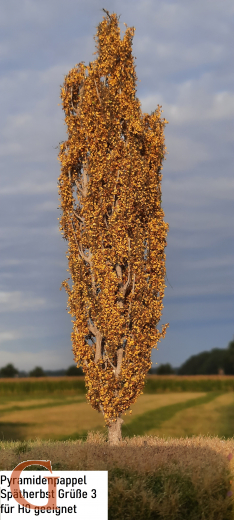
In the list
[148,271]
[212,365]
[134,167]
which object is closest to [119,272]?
[148,271]

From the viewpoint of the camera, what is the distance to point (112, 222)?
45.0 feet

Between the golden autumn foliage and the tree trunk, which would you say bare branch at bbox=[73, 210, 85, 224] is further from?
the tree trunk

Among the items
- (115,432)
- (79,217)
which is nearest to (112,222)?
(79,217)

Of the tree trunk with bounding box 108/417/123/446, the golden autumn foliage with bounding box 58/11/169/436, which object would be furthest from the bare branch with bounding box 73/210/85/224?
the tree trunk with bounding box 108/417/123/446

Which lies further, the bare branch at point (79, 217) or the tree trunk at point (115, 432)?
the bare branch at point (79, 217)

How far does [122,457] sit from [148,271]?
5893 millimetres

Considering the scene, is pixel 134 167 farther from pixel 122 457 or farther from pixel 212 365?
pixel 212 365

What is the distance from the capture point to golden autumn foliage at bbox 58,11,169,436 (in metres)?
13.3

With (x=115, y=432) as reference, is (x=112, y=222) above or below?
above

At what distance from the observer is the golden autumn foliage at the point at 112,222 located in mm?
13344

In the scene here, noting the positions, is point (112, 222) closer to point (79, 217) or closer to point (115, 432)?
point (79, 217)

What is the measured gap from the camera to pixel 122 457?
9812 millimetres

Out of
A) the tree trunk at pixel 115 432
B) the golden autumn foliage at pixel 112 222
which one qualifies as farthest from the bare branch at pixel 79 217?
the tree trunk at pixel 115 432

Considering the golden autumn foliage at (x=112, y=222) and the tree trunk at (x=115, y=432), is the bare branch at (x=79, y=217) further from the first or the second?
the tree trunk at (x=115, y=432)
